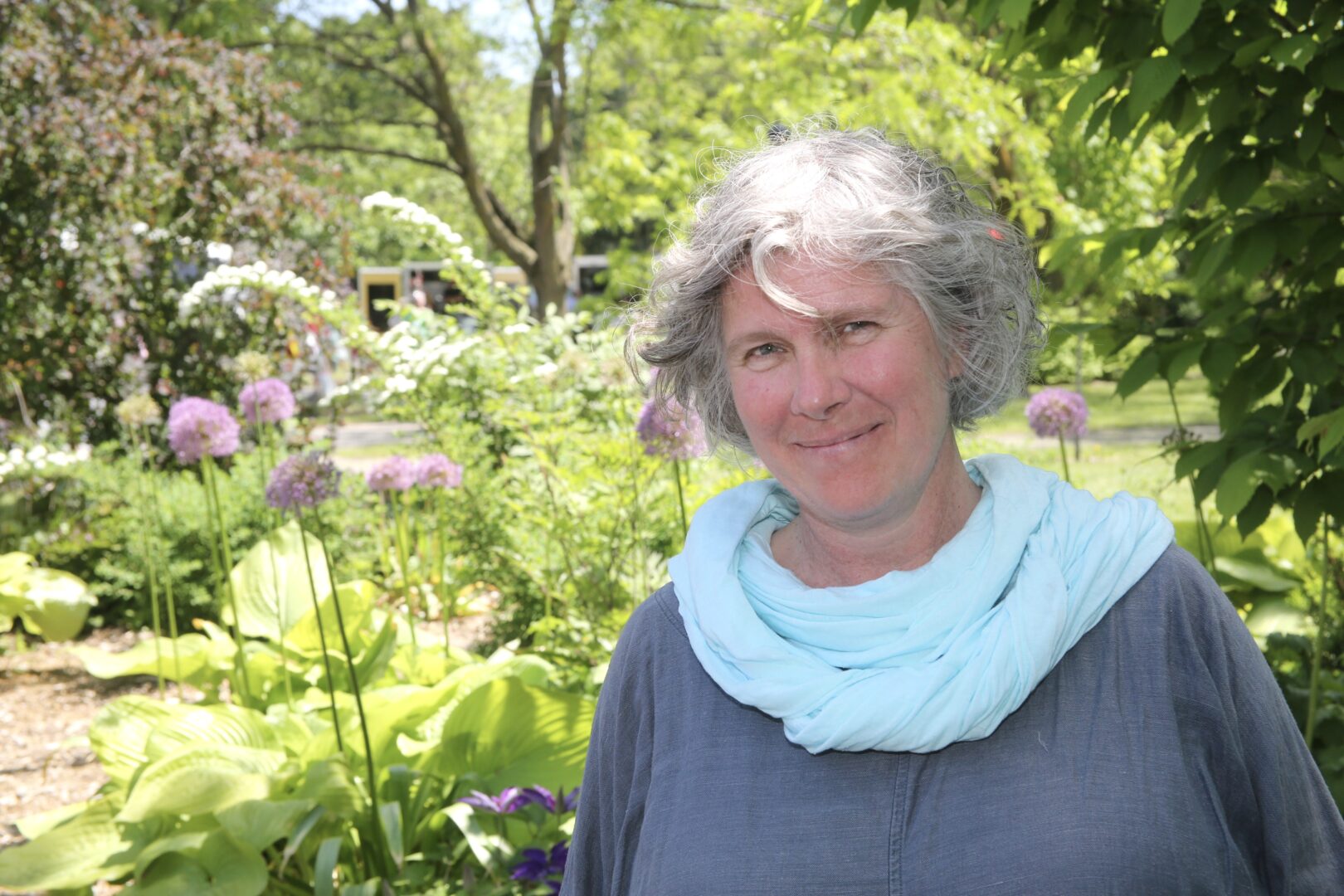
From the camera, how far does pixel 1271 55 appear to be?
2.21 meters

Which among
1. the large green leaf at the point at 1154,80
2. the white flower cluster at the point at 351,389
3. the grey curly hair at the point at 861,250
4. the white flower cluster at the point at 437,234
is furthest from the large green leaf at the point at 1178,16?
the white flower cluster at the point at 351,389

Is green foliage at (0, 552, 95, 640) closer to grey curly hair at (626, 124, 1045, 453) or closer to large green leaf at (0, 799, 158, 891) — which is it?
large green leaf at (0, 799, 158, 891)

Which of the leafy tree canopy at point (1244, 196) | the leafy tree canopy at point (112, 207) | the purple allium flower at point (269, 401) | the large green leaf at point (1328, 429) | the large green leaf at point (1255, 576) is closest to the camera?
the large green leaf at point (1328, 429)

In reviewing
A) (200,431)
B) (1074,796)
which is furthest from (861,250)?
(200,431)

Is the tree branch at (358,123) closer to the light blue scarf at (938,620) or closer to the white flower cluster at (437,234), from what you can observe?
the white flower cluster at (437,234)

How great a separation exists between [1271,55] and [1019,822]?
1.50m

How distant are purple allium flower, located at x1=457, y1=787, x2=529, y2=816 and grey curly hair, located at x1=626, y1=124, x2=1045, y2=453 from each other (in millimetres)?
1496

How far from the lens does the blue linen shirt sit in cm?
142

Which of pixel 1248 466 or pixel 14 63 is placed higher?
pixel 14 63

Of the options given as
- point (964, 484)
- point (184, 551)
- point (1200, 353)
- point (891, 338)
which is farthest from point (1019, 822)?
point (184, 551)

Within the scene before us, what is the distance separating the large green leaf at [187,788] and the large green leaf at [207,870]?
106 mm

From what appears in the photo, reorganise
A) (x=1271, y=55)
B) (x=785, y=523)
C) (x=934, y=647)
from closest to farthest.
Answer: (x=934, y=647)
(x=785, y=523)
(x=1271, y=55)

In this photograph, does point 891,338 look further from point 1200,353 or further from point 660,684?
point 1200,353

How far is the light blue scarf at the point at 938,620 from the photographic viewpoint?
1485mm
